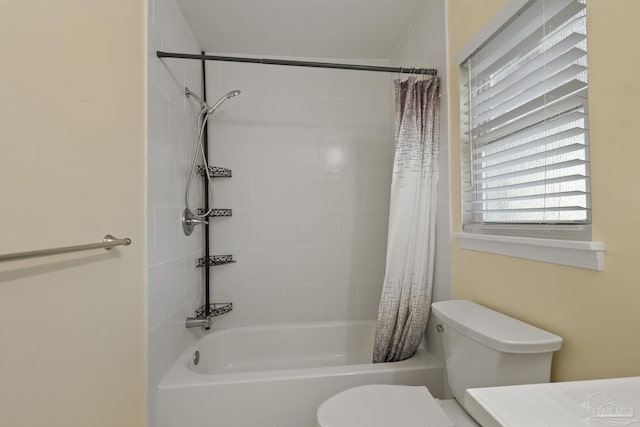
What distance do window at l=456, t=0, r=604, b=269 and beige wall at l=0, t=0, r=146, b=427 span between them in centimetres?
137

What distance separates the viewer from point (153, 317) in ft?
4.24

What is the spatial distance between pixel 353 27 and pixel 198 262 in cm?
183

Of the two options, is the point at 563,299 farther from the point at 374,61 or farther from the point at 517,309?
the point at 374,61

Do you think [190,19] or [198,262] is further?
[198,262]

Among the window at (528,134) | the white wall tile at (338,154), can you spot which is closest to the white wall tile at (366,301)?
the white wall tile at (338,154)

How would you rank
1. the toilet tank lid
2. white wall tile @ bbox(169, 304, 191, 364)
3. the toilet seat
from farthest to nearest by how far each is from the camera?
white wall tile @ bbox(169, 304, 191, 364) → the toilet seat → the toilet tank lid

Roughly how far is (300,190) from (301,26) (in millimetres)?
1071

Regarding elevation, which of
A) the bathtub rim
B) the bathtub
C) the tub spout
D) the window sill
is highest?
the window sill

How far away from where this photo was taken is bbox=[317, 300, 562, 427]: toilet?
89 cm

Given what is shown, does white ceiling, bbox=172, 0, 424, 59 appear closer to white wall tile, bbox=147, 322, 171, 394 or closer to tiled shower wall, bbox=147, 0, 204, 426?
tiled shower wall, bbox=147, 0, 204, 426

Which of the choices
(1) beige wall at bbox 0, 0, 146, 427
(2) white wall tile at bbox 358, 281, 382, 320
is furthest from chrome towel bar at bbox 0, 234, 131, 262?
(2) white wall tile at bbox 358, 281, 382, 320

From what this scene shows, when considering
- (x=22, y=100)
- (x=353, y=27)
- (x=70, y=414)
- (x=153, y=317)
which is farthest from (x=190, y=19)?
(x=70, y=414)

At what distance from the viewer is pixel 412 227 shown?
156 cm

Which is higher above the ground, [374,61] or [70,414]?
[374,61]
